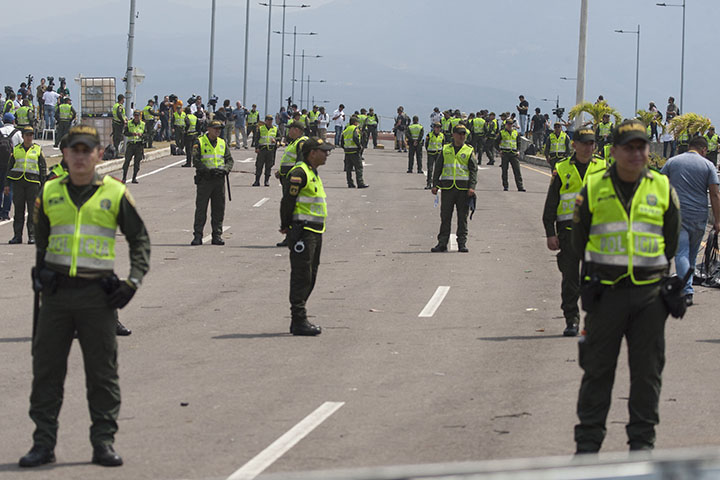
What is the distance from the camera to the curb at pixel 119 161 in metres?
37.0

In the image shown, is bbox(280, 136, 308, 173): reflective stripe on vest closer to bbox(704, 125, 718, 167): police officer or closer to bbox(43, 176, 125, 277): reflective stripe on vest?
bbox(43, 176, 125, 277): reflective stripe on vest

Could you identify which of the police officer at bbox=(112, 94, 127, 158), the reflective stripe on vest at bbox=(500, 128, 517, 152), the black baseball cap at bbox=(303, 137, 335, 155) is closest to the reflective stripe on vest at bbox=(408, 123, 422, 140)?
the reflective stripe on vest at bbox=(500, 128, 517, 152)

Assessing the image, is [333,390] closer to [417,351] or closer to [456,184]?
[417,351]

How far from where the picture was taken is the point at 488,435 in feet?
27.8

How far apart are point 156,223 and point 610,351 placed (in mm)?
18683

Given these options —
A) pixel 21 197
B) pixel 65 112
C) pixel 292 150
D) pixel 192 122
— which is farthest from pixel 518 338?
pixel 65 112

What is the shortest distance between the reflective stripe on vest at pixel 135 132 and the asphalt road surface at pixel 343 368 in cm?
1126

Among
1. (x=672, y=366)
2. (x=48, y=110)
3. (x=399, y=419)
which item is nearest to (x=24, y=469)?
(x=399, y=419)

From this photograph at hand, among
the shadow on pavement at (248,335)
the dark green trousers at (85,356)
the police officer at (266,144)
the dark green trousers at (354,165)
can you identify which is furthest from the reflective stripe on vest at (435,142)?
the dark green trousers at (85,356)

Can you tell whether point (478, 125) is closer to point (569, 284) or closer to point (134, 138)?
point (134, 138)

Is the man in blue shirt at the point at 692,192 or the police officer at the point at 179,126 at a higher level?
the police officer at the point at 179,126

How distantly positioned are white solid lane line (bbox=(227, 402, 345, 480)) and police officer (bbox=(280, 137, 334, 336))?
3189mm

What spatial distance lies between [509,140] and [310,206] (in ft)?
72.5

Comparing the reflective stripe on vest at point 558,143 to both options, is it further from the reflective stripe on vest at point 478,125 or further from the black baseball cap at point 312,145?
the black baseball cap at point 312,145
